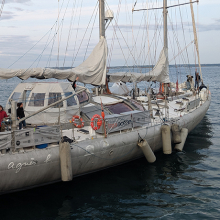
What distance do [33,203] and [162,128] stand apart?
7.07 m

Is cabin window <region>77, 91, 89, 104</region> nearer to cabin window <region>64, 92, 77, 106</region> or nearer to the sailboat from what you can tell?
the sailboat

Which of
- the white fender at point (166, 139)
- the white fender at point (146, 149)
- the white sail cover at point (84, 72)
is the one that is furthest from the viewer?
the white fender at point (166, 139)

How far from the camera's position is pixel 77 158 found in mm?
9992

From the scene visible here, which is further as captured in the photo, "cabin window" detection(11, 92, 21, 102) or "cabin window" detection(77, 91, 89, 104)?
"cabin window" detection(77, 91, 89, 104)

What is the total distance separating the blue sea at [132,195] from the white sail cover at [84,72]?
4597 mm

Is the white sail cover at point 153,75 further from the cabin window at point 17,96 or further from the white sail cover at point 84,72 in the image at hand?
the cabin window at point 17,96

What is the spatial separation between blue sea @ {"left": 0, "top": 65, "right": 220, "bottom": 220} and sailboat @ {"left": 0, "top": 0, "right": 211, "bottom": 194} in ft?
1.78

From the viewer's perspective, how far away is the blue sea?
28.9 feet

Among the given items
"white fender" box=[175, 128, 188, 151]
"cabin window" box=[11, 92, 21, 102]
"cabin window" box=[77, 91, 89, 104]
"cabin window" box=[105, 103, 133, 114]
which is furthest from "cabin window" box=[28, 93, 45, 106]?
"white fender" box=[175, 128, 188, 151]

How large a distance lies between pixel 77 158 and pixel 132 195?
2.55 m

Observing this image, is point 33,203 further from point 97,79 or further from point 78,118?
point 97,79

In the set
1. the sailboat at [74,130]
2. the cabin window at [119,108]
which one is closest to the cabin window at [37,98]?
the sailboat at [74,130]

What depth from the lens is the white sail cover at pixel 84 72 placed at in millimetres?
11336

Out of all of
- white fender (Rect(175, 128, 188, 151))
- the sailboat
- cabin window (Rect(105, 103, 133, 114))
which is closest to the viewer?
the sailboat
